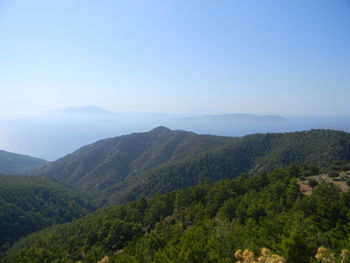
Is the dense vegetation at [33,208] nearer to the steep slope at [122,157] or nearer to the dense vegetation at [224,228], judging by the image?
the dense vegetation at [224,228]

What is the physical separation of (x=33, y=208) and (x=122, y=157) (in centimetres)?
7684

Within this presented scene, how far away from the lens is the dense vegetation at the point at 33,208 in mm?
65062

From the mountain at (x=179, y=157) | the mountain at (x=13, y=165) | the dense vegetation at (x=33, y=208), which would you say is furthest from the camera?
the mountain at (x=13, y=165)

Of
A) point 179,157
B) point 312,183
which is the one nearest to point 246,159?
point 179,157

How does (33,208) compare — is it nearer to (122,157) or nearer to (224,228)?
(122,157)

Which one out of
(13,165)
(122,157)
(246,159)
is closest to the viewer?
(246,159)

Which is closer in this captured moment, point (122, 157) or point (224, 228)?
point (224, 228)

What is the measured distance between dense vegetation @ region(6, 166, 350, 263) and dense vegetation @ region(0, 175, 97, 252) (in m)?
32.8

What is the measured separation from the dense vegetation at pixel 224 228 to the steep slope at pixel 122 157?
9030 cm

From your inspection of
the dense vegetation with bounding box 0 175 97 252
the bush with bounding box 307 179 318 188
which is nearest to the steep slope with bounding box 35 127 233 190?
the dense vegetation with bounding box 0 175 97 252

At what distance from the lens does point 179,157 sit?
438 ft

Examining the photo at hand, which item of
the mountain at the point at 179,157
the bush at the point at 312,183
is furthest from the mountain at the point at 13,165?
the bush at the point at 312,183

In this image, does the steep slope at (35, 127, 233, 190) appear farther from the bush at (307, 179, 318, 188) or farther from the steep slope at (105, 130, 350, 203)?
the bush at (307, 179, 318, 188)

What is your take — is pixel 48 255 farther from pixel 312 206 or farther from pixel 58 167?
pixel 58 167
